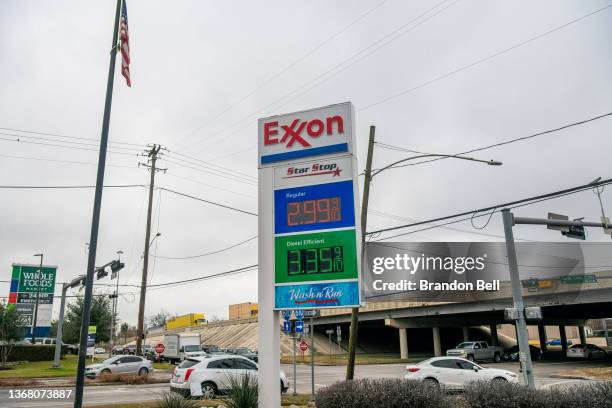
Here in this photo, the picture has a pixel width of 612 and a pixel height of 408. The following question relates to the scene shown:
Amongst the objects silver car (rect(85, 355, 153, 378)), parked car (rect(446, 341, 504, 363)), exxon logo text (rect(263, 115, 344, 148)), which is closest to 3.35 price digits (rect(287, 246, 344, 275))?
exxon logo text (rect(263, 115, 344, 148))

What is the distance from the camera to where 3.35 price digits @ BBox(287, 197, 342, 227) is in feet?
40.4

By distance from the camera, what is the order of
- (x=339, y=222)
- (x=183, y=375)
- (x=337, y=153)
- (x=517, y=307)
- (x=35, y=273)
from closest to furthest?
(x=339, y=222) < (x=337, y=153) < (x=517, y=307) < (x=183, y=375) < (x=35, y=273)

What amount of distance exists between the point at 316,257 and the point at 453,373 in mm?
12675

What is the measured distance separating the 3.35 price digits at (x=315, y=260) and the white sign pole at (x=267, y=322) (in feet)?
1.93

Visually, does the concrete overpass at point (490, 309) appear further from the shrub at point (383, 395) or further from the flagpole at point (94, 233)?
the flagpole at point (94, 233)

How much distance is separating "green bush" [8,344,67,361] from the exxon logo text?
42.0 meters

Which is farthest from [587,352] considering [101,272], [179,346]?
[101,272]

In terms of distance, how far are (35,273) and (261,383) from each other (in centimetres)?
4851

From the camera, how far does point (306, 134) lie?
1345 cm

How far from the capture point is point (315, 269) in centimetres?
1216

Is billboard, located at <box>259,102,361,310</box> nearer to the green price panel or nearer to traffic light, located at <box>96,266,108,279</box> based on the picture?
the green price panel

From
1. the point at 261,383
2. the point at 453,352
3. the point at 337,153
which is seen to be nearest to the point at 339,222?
the point at 337,153

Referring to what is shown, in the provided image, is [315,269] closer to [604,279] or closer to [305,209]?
[305,209]

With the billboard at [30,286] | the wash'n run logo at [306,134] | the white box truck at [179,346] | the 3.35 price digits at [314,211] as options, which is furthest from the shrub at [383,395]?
the billboard at [30,286]
